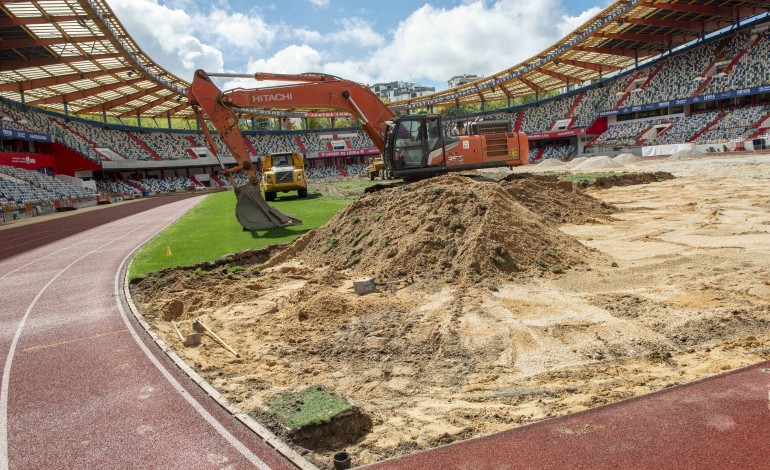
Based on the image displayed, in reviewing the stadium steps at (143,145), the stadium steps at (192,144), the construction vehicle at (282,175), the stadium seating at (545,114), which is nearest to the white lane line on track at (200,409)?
the construction vehicle at (282,175)

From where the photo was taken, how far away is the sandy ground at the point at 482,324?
588cm

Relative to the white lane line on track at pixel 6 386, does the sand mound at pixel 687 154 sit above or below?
above

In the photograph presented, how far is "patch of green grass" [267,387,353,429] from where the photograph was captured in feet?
17.6

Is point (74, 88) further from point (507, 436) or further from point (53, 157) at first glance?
point (507, 436)

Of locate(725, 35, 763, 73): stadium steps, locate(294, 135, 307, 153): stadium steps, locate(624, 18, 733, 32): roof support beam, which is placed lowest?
locate(294, 135, 307, 153): stadium steps

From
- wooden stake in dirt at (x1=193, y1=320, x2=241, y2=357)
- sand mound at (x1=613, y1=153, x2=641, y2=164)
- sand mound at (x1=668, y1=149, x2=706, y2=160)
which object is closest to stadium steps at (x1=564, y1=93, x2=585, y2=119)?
sand mound at (x1=613, y1=153, x2=641, y2=164)

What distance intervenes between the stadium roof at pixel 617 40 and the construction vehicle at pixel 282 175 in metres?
32.1

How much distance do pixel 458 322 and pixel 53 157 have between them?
64.8m

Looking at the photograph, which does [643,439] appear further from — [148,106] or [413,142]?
[148,106]

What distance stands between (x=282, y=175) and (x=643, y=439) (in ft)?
93.3

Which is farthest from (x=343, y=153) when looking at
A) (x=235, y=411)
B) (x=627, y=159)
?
(x=235, y=411)

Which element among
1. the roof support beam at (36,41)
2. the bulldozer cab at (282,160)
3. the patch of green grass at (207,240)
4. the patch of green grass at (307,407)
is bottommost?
the patch of green grass at (307,407)

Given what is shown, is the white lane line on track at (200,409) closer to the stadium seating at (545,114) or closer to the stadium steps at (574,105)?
the stadium steps at (574,105)

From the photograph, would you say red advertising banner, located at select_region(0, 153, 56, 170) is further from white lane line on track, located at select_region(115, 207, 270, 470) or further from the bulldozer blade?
white lane line on track, located at select_region(115, 207, 270, 470)
